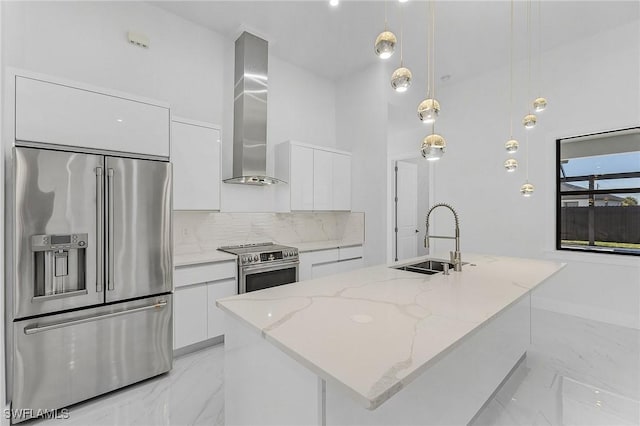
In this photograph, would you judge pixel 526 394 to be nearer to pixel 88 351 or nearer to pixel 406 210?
pixel 88 351

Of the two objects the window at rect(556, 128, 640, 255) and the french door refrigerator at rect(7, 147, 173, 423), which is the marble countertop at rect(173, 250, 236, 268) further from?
the window at rect(556, 128, 640, 255)

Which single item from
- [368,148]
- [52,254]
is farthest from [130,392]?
[368,148]

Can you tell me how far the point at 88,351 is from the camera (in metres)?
2.00

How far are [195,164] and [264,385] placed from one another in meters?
2.35

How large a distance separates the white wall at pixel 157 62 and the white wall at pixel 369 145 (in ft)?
2.18

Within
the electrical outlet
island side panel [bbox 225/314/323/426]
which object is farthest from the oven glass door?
the electrical outlet

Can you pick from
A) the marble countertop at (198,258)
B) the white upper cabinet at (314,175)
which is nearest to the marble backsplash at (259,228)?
the marble countertop at (198,258)

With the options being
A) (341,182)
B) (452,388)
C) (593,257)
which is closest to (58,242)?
(452,388)

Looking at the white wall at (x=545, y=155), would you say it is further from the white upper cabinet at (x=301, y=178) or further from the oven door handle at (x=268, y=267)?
the oven door handle at (x=268, y=267)

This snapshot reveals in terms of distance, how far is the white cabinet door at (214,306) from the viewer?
9.09 feet

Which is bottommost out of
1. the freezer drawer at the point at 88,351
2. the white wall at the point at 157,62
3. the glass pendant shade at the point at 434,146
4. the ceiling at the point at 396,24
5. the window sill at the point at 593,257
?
the freezer drawer at the point at 88,351

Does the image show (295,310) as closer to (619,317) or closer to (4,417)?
(4,417)

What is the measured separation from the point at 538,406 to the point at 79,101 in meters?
3.86

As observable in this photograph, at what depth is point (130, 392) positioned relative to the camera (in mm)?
2145
